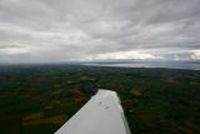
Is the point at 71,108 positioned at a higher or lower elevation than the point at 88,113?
lower

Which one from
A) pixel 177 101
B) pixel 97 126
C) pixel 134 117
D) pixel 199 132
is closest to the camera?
pixel 97 126

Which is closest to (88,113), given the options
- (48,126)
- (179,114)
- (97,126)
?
(97,126)

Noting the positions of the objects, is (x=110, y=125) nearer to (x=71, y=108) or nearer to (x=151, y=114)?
(x=151, y=114)

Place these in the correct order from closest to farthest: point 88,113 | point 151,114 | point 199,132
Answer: point 88,113
point 199,132
point 151,114

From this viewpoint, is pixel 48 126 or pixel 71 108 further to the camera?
pixel 71 108

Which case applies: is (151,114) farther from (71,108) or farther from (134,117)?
(71,108)

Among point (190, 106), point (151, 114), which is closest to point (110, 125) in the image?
point (151, 114)
